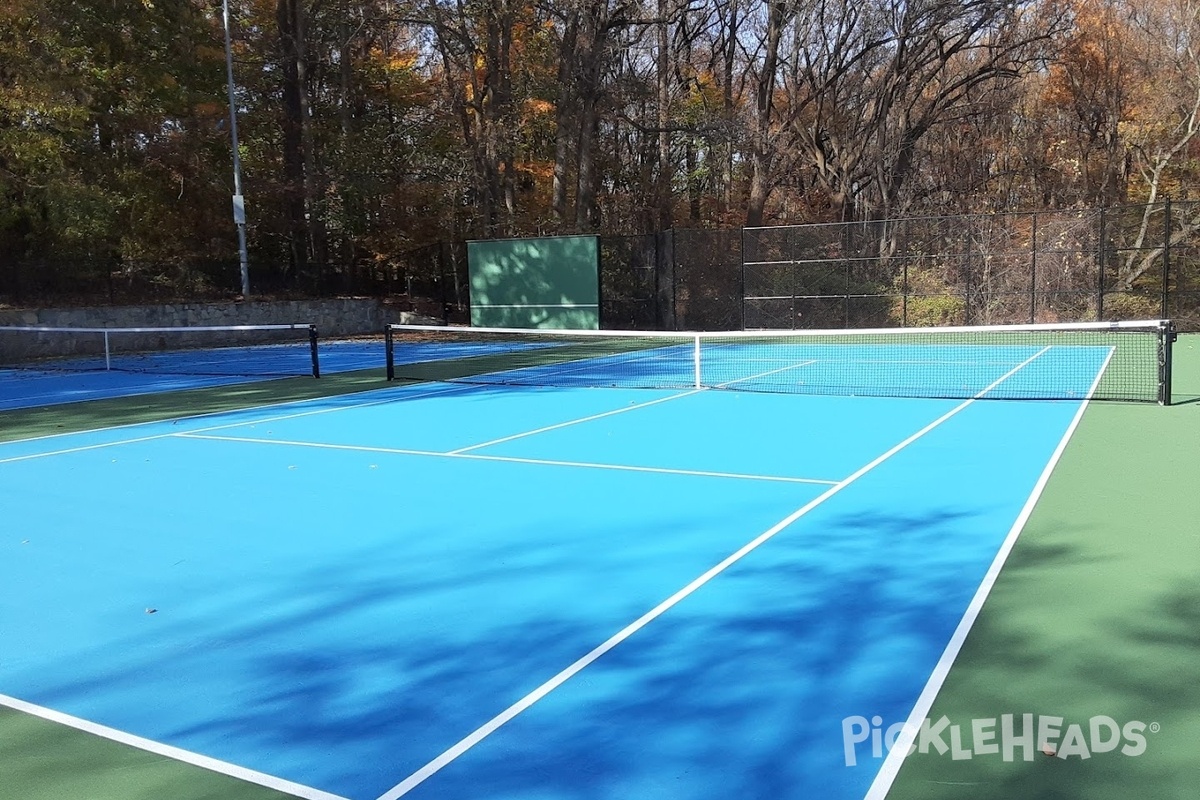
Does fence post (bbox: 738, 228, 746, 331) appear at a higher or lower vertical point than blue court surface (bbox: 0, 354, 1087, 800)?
higher

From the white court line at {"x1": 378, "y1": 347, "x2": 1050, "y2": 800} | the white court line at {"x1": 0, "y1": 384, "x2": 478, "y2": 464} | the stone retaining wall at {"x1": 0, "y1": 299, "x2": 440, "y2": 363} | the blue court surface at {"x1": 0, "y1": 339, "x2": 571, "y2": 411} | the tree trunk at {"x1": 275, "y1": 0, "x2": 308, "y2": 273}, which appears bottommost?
the white court line at {"x1": 378, "y1": 347, "x2": 1050, "y2": 800}

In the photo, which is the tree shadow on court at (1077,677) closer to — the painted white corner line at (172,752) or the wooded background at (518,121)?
the painted white corner line at (172,752)


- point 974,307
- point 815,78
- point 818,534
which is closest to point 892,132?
point 815,78

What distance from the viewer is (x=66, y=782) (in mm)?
3271

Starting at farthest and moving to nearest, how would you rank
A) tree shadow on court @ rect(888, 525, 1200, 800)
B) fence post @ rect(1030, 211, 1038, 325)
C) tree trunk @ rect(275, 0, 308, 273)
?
tree trunk @ rect(275, 0, 308, 273), fence post @ rect(1030, 211, 1038, 325), tree shadow on court @ rect(888, 525, 1200, 800)

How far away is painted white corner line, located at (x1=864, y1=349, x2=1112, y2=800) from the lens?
3154mm

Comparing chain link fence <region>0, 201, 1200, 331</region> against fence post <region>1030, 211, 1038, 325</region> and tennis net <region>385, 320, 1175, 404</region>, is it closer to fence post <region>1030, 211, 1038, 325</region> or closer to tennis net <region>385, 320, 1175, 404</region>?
fence post <region>1030, 211, 1038, 325</region>

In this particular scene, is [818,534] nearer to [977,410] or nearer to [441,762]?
[441,762]

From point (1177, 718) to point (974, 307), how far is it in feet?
76.5

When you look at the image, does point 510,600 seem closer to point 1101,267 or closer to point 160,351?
point 160,351

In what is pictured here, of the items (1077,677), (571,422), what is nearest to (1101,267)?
(571,422)

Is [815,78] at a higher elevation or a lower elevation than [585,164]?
higher
